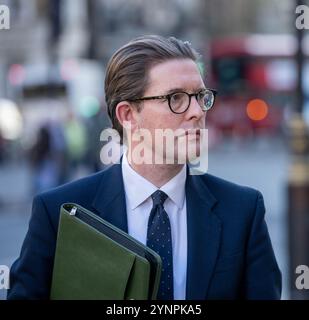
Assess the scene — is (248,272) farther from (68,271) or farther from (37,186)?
(37,186)

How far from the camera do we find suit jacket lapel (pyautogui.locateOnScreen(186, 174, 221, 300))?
2182 millimetres

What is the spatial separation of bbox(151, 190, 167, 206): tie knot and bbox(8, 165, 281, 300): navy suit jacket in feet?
0.20

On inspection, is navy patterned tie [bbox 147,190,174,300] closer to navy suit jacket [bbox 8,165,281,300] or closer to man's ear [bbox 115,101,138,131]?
navy suit jacket [bbox 8,165,281,300]

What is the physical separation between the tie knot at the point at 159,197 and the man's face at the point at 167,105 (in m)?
0.10

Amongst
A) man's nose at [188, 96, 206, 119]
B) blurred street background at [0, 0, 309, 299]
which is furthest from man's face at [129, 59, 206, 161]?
blurred street background at [0, 0, 309, 299]

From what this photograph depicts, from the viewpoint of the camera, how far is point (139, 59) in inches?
86.5

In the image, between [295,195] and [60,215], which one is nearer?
[60,215]

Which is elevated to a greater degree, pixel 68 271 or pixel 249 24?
pixel 249 24

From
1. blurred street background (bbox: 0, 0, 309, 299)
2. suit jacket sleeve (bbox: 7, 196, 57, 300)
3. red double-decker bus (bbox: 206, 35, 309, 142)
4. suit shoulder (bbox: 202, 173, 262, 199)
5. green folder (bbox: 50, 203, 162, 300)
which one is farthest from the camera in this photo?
red double-decker bus (bbox: 206, 35, 309, 142)

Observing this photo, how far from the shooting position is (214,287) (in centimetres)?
218

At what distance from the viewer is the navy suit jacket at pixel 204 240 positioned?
2188mm

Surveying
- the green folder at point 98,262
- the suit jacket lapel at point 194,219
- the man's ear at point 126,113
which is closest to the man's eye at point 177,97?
the man's ear at point 126,113
